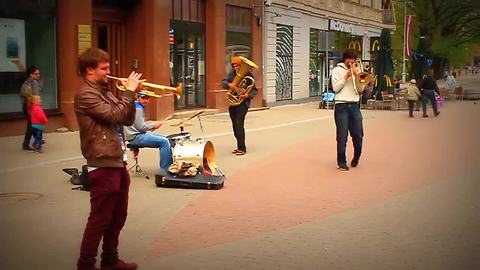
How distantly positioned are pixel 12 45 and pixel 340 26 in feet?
73.3

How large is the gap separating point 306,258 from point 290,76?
2315cm

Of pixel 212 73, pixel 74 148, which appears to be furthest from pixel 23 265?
pixel 212 73

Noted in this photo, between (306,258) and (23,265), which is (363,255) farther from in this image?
(23,265)

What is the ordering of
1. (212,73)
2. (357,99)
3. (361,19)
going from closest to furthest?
(357,99) < (212,73) < (361,19)

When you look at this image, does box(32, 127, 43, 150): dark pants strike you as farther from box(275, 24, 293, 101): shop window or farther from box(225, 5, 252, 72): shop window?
box(275, 24, 293, 101): shop window

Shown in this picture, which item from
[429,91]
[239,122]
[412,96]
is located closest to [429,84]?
[429,91]

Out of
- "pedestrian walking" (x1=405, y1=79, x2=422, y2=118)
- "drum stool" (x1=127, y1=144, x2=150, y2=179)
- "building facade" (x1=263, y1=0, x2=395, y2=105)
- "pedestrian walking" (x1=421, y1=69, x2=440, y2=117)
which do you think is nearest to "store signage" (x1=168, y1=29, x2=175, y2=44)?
"building facade" (x1=263, y1=0, x2=395, y2=105)

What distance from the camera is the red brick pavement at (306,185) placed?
6357 millimetres

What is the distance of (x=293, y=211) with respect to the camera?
7105 mm

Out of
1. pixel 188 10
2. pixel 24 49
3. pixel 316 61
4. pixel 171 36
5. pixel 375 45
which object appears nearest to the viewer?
pixel 24 49

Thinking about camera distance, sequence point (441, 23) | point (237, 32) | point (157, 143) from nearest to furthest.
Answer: point (157, 143) → point (237, 32) → point (441, 23)

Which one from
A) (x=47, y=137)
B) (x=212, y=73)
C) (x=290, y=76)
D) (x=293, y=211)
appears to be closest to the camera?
(x=293, y=211)

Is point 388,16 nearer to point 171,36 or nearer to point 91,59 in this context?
point 171,36

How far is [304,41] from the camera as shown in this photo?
96.3 ft
